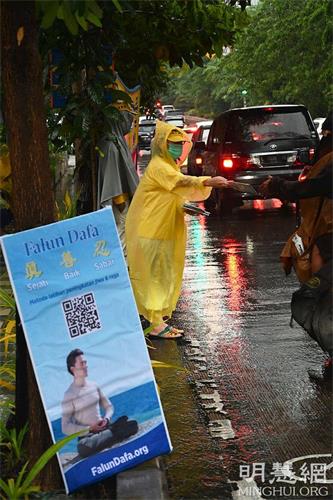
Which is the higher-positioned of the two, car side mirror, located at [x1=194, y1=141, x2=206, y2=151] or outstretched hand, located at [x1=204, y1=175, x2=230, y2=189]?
outstretched hand, located at [x1=204, y1=175, x2=230, y2=189]

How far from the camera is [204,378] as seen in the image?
293 inches

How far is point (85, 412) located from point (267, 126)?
43.7 ft

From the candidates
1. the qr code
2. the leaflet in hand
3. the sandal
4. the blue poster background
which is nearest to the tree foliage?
the leaflet in hand

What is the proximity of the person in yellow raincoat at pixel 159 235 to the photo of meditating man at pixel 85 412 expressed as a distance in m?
3.45

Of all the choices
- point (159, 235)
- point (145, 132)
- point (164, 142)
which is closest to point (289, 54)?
point (145, 132)

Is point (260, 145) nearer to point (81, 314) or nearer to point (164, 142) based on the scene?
point (164, 142)

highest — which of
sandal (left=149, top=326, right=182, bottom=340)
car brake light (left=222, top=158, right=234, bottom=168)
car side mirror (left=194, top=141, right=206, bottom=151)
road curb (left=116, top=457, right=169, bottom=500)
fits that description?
road curb (left=116, top=457, right=169, bottom=500)

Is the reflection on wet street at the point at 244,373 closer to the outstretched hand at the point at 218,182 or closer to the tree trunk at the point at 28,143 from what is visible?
the tree trunk at the point at 28,143

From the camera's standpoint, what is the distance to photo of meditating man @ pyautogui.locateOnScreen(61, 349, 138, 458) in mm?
5023

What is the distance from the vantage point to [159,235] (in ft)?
28.3

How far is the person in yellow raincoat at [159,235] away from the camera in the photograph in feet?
28.1

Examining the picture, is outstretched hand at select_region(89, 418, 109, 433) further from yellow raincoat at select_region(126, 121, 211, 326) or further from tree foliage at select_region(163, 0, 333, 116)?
tree foliage at select_region(163, 0, 333, 116)

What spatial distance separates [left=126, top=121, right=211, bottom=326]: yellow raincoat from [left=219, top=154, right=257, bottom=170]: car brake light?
896 cm

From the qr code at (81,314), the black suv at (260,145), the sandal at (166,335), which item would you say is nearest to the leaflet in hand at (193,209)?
the sandal at (166,335)
